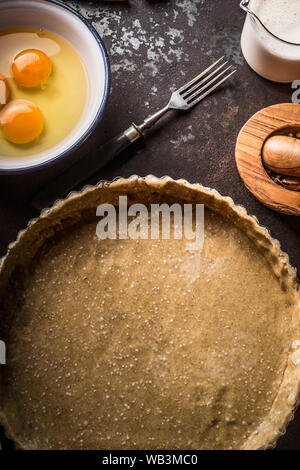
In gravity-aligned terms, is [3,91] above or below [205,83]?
above

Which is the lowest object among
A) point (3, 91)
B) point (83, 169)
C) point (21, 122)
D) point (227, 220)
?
point (227, 220)

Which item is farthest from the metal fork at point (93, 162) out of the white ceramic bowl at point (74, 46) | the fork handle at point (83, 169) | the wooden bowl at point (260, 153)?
the wooden bowl at point (260, 153)

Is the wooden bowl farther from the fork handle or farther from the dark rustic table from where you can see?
the fork handle

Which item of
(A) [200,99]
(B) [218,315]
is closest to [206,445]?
(B) [218,315]

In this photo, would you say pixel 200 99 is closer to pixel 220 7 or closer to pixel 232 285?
pixel 220 7

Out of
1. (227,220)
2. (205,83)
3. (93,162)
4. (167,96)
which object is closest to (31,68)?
(93,162)

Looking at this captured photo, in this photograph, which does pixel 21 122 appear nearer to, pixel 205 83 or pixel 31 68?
pixel 31 68
